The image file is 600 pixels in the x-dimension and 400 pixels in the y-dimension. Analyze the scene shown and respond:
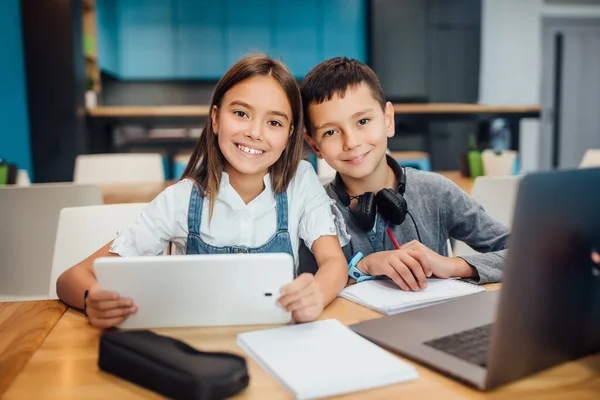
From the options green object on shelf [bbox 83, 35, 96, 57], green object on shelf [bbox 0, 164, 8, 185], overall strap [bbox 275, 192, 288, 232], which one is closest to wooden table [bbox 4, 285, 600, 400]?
overall strap [bbox 275, 192, 288, 232]

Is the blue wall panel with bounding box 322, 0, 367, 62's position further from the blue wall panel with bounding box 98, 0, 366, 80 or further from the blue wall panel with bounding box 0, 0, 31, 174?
the blue wall panel with bounding box 0, 0, 31, 174

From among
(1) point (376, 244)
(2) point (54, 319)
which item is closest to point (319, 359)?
(2) point (54, 319)

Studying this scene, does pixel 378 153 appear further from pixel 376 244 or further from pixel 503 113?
pixel 503 113

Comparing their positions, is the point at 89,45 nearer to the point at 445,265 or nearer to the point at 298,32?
the point at 298,32

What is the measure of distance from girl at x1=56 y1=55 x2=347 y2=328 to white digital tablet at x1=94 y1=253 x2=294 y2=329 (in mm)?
319

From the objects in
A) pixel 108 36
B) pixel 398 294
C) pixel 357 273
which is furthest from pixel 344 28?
pixel 398 294

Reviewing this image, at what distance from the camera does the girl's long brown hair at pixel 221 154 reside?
45.6 inches

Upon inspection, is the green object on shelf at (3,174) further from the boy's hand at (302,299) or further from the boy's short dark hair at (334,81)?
the boy's hand at (302,299)

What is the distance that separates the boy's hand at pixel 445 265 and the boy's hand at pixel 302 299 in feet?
0.88

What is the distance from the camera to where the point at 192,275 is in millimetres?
700

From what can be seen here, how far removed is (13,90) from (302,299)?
154 inches

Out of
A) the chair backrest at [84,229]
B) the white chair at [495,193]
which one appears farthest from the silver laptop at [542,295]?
the white chair at [495,193]

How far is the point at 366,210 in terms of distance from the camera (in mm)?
1182

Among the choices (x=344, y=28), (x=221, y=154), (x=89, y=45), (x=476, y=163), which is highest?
(x=344, y=28)
